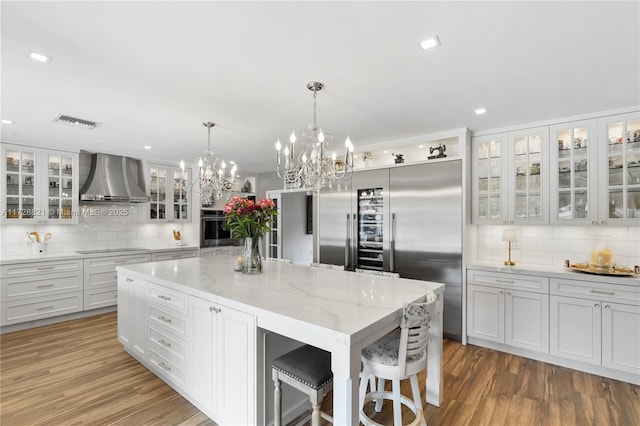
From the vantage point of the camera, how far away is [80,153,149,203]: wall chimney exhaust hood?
488cm

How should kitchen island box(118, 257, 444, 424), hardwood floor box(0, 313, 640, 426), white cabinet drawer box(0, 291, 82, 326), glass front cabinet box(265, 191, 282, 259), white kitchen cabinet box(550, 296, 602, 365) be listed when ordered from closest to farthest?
kitchen island box(118, 257, 444, 424), hardwood floor box(0, 313, 640, 426), white kitchen cabinet box(550, 296, 602, 365), white cabinet drawer box(0, 291, 82, 326), glass front cabinet box(265, 191, 282, 259)

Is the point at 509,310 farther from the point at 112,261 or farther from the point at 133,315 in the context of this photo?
the point at 112,261

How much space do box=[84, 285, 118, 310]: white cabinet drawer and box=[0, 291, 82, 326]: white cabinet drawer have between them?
10 cm

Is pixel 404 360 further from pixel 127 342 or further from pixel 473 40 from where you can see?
pixel 127 342

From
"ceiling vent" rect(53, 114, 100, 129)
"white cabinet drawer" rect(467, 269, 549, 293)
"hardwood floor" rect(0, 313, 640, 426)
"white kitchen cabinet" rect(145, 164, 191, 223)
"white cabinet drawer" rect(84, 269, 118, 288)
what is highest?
"ceiling vent" rect(53, 114, 100, 129)

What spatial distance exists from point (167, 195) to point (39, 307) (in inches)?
95.4

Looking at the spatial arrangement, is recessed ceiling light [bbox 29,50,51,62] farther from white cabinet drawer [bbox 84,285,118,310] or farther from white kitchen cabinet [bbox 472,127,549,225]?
white kitchen cabinet [bbox 472,127,549,225]

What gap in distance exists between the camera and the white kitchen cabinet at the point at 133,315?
2941mm

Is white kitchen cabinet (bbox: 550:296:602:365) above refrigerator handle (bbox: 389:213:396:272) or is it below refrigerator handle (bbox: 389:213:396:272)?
below

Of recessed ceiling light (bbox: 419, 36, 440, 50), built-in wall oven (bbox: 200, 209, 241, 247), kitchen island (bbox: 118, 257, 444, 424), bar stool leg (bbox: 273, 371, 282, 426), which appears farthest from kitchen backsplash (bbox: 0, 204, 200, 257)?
recessed ceiling light (bbox: 419, 36, 440, 50)

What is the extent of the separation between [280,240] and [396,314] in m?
4.07

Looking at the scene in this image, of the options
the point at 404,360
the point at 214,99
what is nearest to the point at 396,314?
the point at 404,360

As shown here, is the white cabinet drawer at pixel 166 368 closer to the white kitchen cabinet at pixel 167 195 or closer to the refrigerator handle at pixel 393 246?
the refrigerator handle at pixel 393 246

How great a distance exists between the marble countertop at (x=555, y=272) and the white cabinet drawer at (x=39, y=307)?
5332mm
